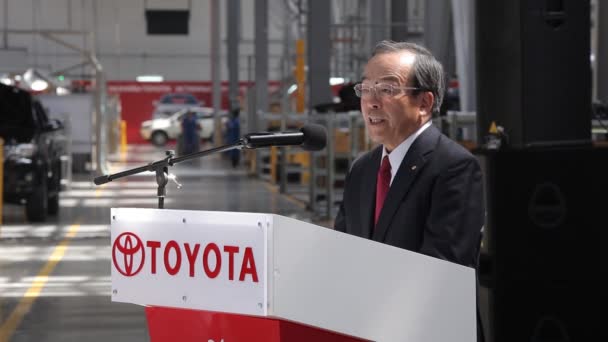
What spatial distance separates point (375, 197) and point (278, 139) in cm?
49

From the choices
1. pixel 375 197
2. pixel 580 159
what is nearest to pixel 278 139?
pixel 375 197

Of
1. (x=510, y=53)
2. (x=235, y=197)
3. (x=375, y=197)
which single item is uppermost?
(x=510, y=53)

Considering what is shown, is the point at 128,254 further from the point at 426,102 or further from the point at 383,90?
the point at 426,102

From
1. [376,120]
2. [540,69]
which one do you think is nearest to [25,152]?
[540,69]

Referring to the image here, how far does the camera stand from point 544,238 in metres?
5.86

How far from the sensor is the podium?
2.80 meters

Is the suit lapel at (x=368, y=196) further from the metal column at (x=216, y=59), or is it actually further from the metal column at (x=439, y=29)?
the metal column at (x=216, y=59)

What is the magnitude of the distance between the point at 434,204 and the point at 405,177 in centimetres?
15

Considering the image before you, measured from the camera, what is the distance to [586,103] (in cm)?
652

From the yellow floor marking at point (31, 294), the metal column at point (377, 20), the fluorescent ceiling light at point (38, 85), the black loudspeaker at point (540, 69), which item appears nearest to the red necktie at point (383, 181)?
the black loudspeaker at point (540, 69)

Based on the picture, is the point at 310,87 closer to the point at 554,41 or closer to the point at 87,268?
the point at 87,268

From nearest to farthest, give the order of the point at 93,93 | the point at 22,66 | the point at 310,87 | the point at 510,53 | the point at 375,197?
the point at 375,197, the point at 510,53, the point at 310,87, the point at 93,93, the point at 22,66

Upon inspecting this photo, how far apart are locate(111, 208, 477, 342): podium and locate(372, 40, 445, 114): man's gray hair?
66 cm

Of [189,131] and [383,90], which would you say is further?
[189,131]
